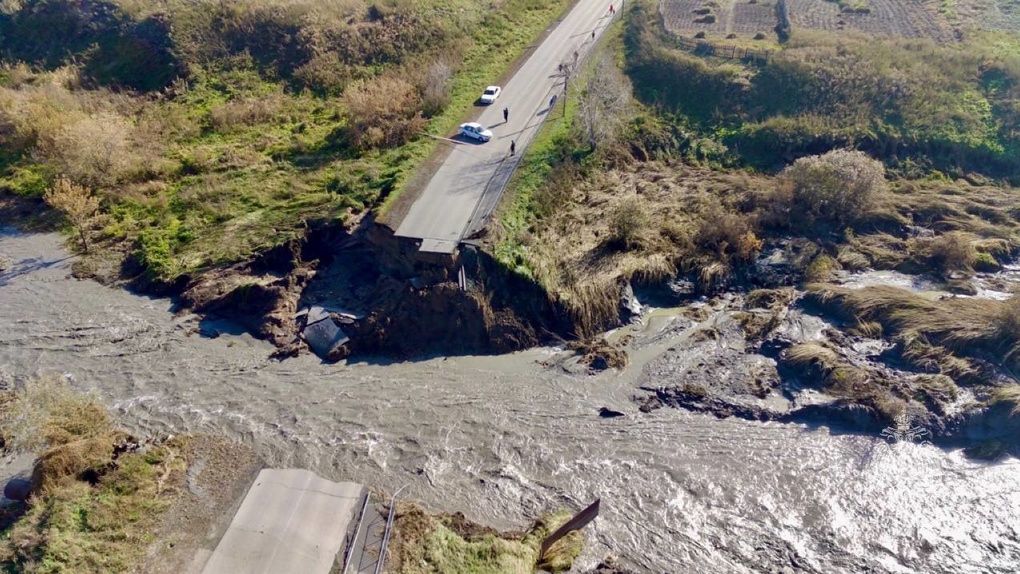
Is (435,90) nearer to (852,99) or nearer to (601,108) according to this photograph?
(601,108)

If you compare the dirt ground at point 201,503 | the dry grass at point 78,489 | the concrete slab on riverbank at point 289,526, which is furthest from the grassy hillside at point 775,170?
the dry grass at point 78,489

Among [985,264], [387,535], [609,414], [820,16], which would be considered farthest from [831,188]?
[387,535]

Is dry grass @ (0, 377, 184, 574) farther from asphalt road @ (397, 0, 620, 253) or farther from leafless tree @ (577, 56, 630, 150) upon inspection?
leafless tree @ (577, 56, 630, 150)

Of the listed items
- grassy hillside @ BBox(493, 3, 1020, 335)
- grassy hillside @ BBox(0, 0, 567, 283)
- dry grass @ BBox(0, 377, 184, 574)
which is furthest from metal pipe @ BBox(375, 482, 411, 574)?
grassy hillside @ BBox(0, 0, 567, 283)

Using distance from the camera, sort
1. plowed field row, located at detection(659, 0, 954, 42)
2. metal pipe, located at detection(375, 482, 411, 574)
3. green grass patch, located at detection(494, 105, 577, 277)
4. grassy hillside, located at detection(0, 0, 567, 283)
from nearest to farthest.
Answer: metal pipe, located at detection(375, 482, 411, 574) < green grass patch, located at detection(494, 105, 577, 277) < grassy hillside, located at detection(0, 0, 567, 283) < plowed field row, located at detection(659, 0, 954, 42)

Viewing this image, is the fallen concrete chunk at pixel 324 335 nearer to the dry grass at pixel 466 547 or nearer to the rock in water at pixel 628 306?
the dry grass at pixel 466 547

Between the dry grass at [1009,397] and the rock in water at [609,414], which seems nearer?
the dry grass at [1009,397]
